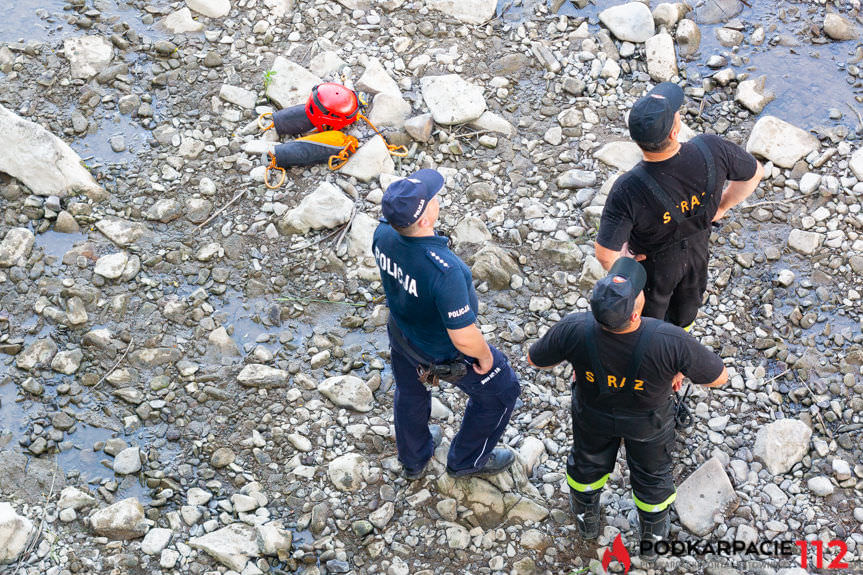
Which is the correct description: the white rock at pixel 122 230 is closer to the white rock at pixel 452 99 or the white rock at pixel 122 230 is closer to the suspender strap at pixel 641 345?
the white rock at pixel 452 99

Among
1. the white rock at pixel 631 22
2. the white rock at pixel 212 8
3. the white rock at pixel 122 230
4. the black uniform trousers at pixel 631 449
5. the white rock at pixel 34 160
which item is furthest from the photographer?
the white rock at pixel 212 8

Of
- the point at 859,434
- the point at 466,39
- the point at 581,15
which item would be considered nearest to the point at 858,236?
the point at 859,434

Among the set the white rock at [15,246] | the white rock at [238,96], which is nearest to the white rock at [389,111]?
the white rock at [238,96]

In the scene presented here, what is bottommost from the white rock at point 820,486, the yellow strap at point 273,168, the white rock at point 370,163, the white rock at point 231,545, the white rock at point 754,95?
the white rock at point 231,545

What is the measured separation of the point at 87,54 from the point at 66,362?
3.50 m

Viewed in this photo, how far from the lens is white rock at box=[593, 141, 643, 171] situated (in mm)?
6477

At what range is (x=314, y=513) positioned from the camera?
4.59 metres

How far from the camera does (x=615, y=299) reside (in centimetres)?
339

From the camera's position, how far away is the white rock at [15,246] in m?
5.91

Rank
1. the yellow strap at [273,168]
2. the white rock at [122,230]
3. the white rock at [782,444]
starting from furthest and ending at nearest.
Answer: the yellow strap at [273,168] → the white rock at [122,230] → the white rock at [782,444]

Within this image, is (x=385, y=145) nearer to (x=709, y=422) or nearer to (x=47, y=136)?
(x=47, y=136)

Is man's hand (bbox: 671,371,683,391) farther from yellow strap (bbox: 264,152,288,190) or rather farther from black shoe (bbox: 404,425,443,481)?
yellow strap (bbox: 264,152,288,190)

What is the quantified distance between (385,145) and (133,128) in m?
2.33

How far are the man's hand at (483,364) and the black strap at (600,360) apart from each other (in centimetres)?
56
